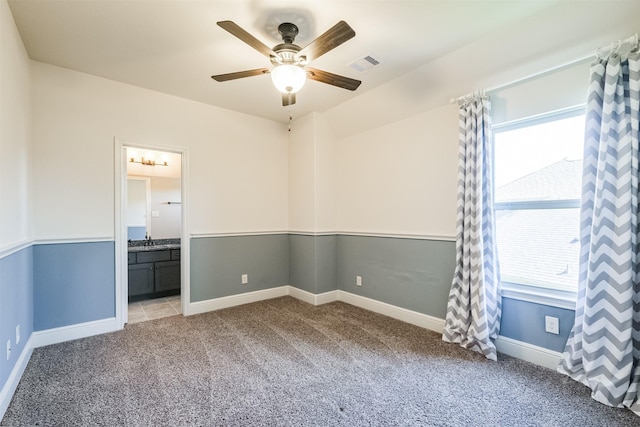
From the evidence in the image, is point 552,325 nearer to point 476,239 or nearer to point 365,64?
point 476,239

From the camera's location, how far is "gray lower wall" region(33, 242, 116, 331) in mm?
2725

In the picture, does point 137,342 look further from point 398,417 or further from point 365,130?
point 365,130

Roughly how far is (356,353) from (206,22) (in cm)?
283

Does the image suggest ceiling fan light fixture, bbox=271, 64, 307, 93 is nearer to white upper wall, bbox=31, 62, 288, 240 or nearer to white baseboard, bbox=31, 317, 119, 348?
white upper wall, bbox=31, 62, 288, 240

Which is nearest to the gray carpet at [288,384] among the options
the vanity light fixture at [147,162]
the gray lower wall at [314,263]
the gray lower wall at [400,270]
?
the gray lower wall at [400,270]

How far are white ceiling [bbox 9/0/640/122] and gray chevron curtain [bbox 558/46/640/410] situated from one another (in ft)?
1.71

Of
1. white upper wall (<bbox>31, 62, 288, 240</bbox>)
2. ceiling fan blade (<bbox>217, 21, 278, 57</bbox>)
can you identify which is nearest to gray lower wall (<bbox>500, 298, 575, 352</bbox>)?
ceiling fan blade (<bbox>217, 21, 278, 57</bbox>)

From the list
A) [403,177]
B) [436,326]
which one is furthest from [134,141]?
[436,326]

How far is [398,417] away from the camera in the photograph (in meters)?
1.76

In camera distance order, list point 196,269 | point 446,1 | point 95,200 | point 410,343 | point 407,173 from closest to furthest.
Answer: point 446,1, point 410,343, point 95,200, point 407,173, point 196,269

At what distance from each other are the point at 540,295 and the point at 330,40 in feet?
7.97

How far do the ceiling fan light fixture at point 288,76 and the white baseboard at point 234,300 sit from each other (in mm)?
2790

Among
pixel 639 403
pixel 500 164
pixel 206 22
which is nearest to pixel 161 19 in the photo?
pixel 206 22

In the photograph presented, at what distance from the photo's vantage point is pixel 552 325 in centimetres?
229
